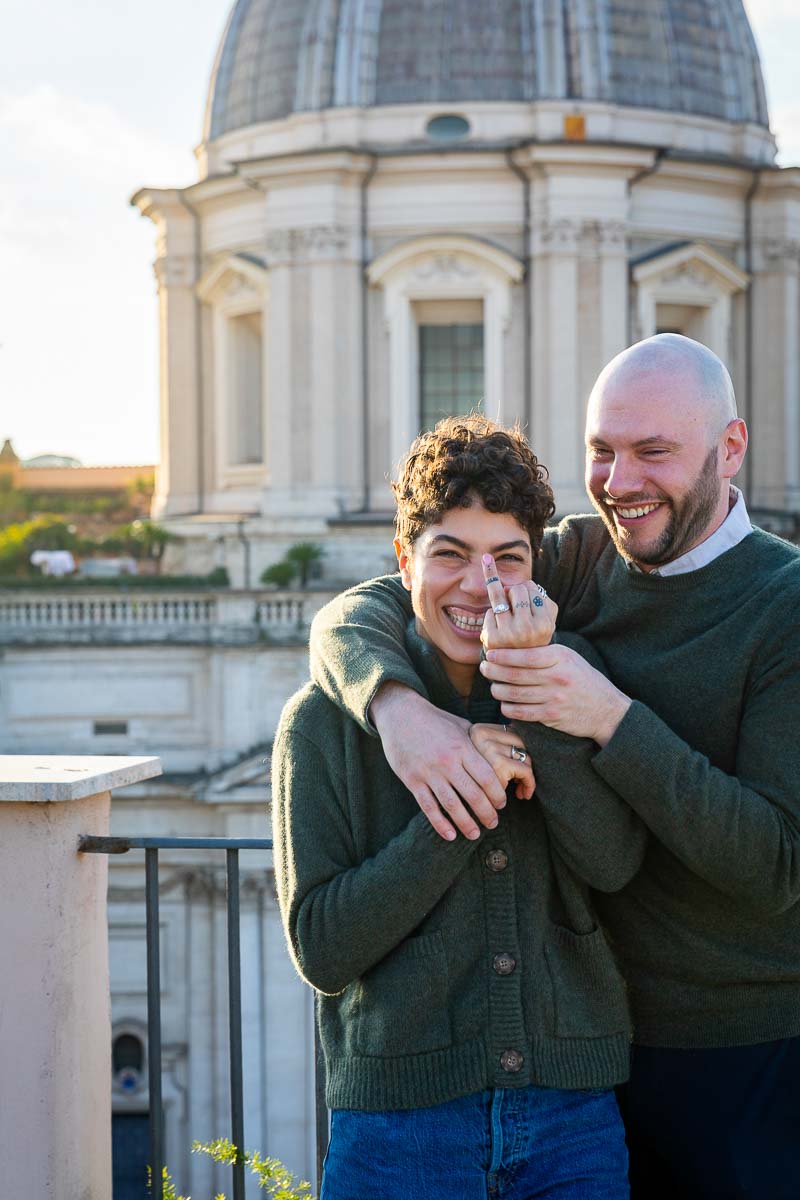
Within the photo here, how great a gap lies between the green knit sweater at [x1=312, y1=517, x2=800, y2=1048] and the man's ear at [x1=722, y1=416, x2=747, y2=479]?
0.14 meters

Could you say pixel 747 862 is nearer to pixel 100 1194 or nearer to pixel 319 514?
pixel 100 1194

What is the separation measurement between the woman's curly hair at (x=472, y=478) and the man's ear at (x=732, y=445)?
36 cm

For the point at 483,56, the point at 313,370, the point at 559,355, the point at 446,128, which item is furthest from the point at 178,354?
the point at 483,56

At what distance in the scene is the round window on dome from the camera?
2673 centimetres

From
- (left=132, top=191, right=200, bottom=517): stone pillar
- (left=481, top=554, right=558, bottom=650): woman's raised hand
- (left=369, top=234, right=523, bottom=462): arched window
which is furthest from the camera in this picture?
(left=132, top=191, right=200, bottom=517): stone pillar

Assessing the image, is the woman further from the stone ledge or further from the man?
the stone ledge

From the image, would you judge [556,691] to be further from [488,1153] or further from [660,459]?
[488,1153]

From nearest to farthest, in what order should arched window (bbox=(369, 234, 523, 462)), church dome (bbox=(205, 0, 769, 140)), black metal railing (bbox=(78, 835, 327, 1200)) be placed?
black metal railing (bbox=(78, 835, 327, 1200)) < arched window (bbox=(369, 234, 523, 462)) < church dome (bbox=(205, 0, 769, 140))

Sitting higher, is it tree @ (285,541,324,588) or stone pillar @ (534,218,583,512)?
stone pillar @ (534,218,583,512)

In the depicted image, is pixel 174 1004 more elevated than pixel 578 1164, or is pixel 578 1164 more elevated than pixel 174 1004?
pixel 578 1164

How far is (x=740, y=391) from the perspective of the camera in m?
28.9

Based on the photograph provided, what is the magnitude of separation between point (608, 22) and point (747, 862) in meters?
27.4

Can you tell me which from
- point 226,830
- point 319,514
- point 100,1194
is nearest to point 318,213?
point 319,514

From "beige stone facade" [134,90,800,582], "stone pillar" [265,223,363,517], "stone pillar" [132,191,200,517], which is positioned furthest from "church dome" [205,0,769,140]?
"stone pillar" [265,223,363,517]
